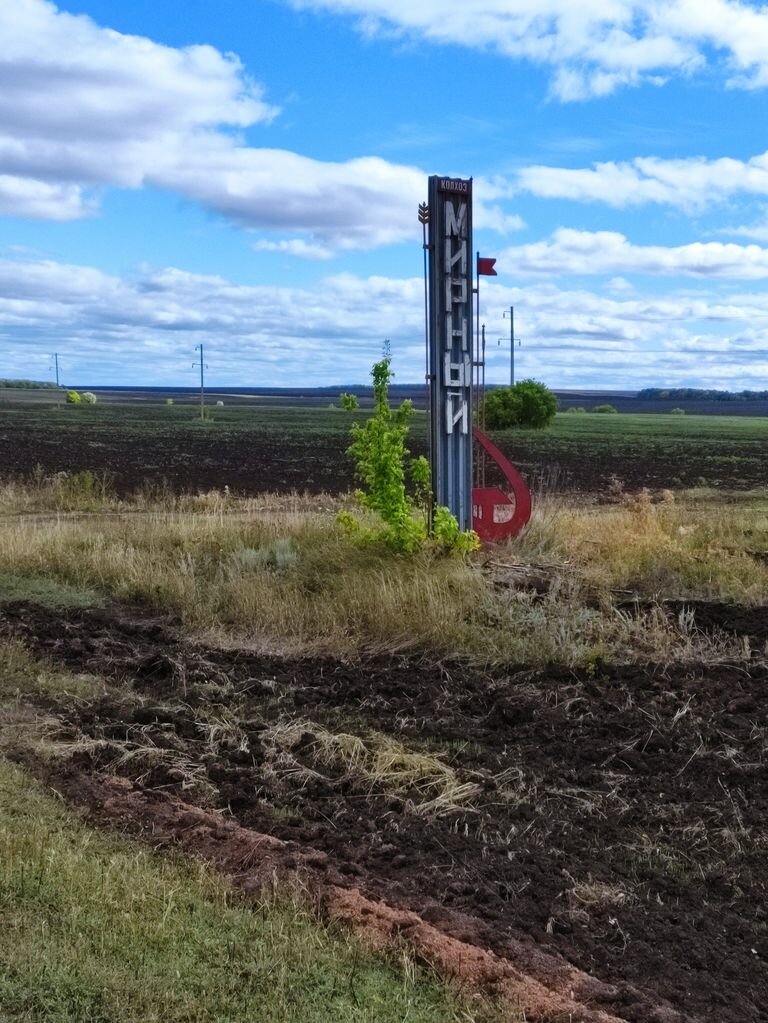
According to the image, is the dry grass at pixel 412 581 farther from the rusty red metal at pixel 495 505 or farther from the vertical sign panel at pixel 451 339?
the vertical sign panel at pixel 451 339

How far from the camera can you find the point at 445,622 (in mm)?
9758

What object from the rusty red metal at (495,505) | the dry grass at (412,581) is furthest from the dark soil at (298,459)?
the rusty red metal at (495,505)

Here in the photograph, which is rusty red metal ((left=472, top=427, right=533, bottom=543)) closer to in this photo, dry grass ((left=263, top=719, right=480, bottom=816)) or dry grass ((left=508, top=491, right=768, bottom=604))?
dry grass ((left=508, top=491, right=768, bottom=604))

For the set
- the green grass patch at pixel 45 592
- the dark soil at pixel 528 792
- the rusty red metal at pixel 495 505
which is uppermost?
the rusty red metal at pixel 495 505

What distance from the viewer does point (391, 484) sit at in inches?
464

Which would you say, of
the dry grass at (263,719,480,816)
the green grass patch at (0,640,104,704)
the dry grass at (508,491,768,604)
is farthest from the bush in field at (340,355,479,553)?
the dry grass at (263,719,480,816)

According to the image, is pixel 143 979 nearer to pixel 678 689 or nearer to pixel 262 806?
pixel 262 806

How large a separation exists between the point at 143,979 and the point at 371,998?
0.80 meters

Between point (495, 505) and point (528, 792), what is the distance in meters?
7.21

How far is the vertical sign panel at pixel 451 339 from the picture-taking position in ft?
40.5

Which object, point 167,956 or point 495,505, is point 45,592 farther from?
point 167,956

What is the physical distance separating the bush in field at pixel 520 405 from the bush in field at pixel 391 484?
54.5m

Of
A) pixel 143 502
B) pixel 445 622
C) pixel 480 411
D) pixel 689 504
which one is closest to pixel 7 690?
pixel 445 622

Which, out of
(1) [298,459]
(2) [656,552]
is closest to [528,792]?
(2) [656,552]
